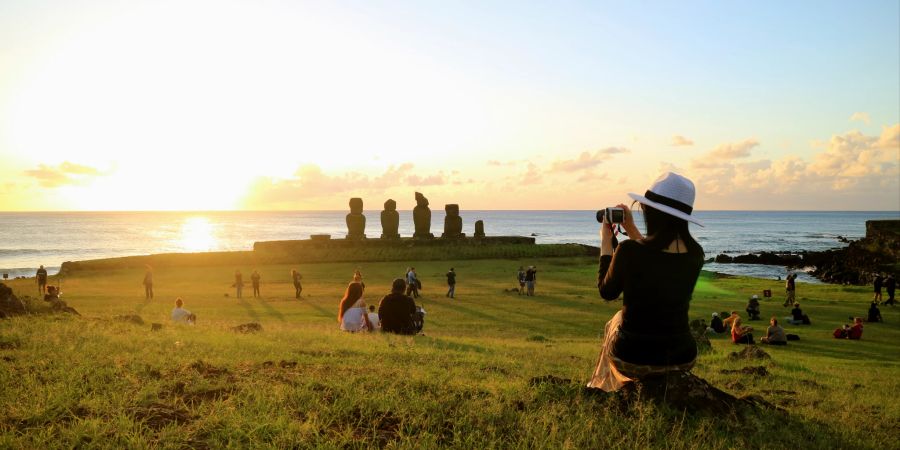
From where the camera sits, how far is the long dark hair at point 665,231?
5332mm

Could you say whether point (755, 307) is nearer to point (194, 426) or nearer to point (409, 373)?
point (409, 373)

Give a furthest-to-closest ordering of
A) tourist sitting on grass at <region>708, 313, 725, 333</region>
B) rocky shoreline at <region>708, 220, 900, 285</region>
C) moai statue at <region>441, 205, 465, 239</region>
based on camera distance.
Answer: moai statue at <region>441, 205, 465, 239</region>
rocky shoreline at <region>708, 220, 900, 285</region>
tourist sitting on grass at <region>708, 313, 725, 333</region>

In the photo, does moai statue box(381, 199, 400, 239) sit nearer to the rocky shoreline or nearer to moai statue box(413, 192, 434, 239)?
moai statue box(413, 192, 434, 239)

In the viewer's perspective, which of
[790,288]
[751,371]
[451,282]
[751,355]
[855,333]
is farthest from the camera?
[451,282]

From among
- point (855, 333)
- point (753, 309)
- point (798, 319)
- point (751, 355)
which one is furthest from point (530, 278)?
point (751, 355)

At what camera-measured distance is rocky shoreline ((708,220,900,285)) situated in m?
53.0

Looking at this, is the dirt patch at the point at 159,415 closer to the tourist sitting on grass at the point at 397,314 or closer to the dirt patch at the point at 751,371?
the dirt patch at the point at 751,371

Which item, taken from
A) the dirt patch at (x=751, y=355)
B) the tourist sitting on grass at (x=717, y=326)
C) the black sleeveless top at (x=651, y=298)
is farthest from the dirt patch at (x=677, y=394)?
the tourist sitting on grass at (x=717, y=326)

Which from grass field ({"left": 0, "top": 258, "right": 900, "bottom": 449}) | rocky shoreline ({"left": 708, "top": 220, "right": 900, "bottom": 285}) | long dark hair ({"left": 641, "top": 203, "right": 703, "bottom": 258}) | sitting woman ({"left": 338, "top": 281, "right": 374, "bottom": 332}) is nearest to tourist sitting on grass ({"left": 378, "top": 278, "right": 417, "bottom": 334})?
sitting woman ({"left": 338, "top": 281, "right": 374, "bottom": 332})

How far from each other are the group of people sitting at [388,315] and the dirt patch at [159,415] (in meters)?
7.69

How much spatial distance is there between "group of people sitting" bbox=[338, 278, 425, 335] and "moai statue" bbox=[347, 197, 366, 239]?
40.2 m

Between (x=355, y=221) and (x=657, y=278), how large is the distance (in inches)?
1960

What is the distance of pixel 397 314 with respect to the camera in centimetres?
1315

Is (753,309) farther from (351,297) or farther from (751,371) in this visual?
(351,297)
